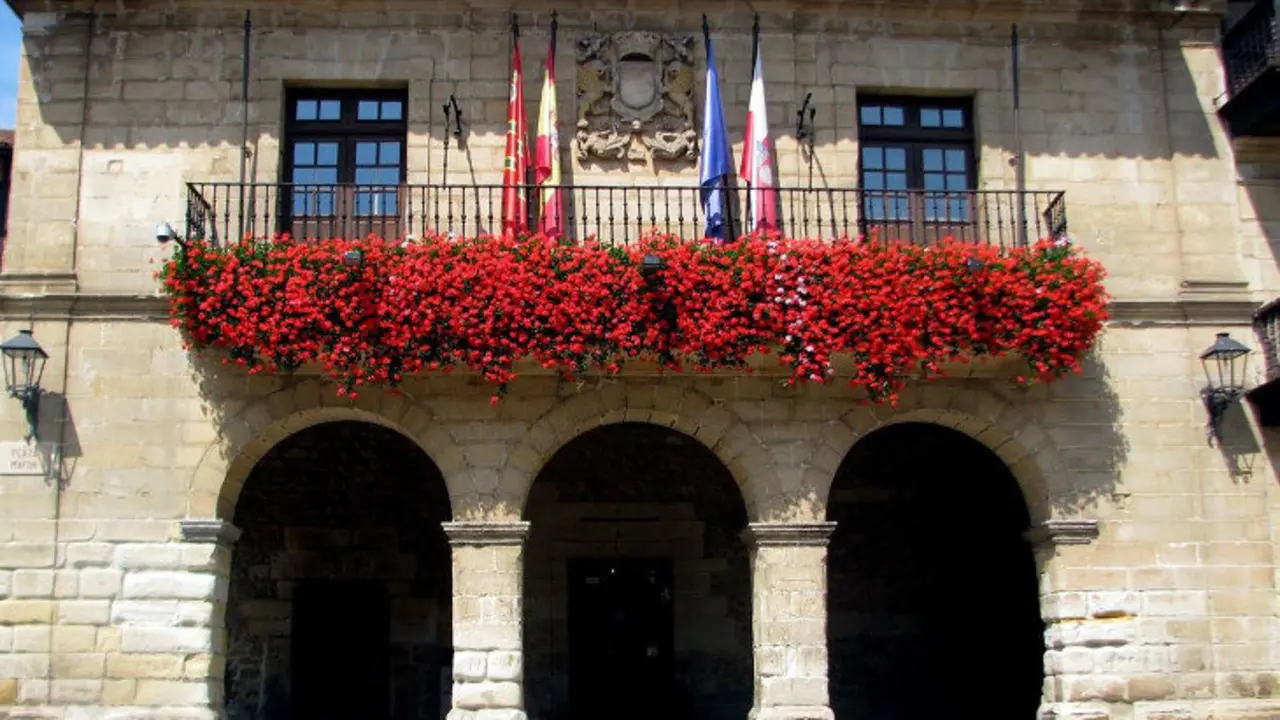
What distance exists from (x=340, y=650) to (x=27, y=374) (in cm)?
403

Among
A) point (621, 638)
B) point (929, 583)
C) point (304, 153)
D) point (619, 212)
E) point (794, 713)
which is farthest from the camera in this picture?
point (929, 583)

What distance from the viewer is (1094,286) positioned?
10.9 metres

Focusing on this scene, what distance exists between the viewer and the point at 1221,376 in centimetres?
1146

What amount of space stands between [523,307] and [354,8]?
343 centimetres

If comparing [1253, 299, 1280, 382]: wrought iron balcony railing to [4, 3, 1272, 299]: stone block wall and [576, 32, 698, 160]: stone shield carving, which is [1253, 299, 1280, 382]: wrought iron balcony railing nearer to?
[4, 3, 1272, 299]: stone block wall

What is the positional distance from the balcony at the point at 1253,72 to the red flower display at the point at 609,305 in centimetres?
250

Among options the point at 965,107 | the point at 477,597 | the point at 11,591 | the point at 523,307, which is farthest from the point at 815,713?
the point at 11,591

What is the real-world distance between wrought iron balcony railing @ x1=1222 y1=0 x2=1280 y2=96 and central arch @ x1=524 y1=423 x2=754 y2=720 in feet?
19.2

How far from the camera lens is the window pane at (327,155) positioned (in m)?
11.9

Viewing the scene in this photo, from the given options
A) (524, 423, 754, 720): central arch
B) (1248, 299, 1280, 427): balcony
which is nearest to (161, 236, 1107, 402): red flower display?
(1248, 299, 1280, 427): balcony

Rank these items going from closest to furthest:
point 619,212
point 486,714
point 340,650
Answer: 1. point 486,714
2. point 619,212
3. point 340,650

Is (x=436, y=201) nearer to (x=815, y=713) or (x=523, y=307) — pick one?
(x=523, y=307)

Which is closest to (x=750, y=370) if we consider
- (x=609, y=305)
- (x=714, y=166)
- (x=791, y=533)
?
(x=791, y=533)

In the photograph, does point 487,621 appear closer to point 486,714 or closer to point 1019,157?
point 486,714
